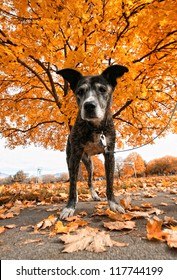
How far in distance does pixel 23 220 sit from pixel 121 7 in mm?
6382

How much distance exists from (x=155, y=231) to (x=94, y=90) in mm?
1833

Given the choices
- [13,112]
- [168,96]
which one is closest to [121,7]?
[168,96]

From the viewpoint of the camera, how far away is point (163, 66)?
819 cm

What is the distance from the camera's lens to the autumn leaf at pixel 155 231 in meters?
1.81

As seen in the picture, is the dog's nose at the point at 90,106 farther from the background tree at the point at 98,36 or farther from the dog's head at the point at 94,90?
the background tree at the point at 98,36

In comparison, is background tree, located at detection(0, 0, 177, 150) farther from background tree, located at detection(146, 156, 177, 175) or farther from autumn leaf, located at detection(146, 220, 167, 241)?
background tree, located at detection(146, 156, 177, 175)

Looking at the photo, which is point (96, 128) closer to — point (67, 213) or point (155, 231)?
point (67, 213)

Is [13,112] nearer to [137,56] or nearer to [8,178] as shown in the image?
[137,56]

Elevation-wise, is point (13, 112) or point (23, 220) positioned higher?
point (13, 112)

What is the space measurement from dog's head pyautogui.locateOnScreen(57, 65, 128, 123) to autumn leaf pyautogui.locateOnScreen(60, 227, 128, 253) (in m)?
1.44

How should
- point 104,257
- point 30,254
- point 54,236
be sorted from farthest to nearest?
point 54,236
point 30,254
point 104,257

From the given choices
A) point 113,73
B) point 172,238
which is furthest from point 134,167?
point 172,238

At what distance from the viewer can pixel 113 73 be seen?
3.24 meters

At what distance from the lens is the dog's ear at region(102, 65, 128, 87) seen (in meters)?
3.19
